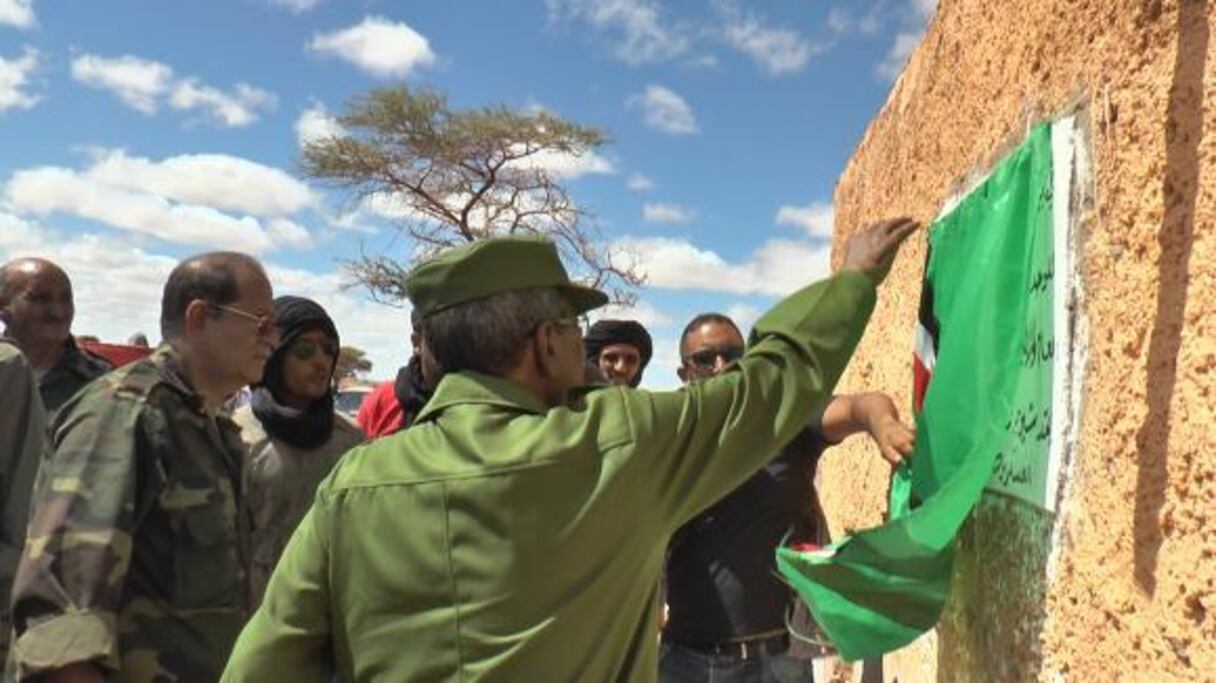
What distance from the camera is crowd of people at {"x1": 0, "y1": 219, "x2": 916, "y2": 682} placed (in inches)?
55.6

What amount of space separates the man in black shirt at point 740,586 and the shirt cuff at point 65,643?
1519mm

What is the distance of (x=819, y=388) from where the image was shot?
1.53 metres

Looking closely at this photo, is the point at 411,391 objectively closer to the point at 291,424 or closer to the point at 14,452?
the point at 291,424

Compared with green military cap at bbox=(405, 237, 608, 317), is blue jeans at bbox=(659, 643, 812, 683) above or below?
below

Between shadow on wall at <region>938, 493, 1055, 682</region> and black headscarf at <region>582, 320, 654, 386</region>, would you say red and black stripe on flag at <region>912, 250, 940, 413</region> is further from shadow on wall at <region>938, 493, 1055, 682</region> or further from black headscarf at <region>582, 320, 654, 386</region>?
black headscarf at <region>582, 320, 654, 386</region>

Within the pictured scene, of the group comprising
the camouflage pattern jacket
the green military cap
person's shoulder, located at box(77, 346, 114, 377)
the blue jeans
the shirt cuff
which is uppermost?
the green military cap

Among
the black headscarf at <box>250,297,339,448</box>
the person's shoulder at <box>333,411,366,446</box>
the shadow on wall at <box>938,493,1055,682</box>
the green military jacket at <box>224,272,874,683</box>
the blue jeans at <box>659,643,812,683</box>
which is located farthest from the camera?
the person's shoulder at <box>333,411,366,446</box>

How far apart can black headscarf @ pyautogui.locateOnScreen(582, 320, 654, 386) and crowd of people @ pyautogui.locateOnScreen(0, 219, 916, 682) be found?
1.47 meters

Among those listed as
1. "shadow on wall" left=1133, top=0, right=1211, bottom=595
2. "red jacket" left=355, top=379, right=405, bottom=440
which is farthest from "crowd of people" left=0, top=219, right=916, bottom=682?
"red jacket" left=355, top=379, right=405, bottom=440

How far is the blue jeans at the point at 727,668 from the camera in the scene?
9.18 ft

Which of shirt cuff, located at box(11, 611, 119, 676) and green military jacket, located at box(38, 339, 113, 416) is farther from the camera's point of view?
green military jacket, located at box(38, 339, 113, 416)

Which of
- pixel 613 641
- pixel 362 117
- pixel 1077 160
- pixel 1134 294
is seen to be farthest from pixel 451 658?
pixel 362 117

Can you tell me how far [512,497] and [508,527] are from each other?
0.13ft

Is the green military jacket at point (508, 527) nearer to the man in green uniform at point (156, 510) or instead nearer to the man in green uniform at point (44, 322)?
the man in green uniform at point (156, 510)
